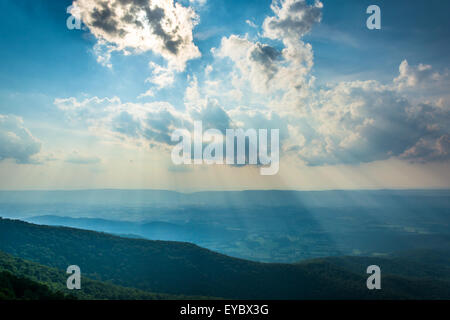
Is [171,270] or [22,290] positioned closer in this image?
[22,290]

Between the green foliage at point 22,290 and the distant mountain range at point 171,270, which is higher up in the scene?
the green foliage at point 22,290

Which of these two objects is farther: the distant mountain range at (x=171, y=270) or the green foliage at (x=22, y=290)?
the distant mountain range at (x=171, y=270)

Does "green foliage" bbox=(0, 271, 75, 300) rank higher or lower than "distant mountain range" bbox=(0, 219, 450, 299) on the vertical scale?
higher

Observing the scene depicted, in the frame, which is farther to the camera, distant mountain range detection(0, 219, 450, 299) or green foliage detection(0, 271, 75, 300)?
distant mountain range detection(0, 219, 450, 299)

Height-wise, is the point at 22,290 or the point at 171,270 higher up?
the point at 22,290
